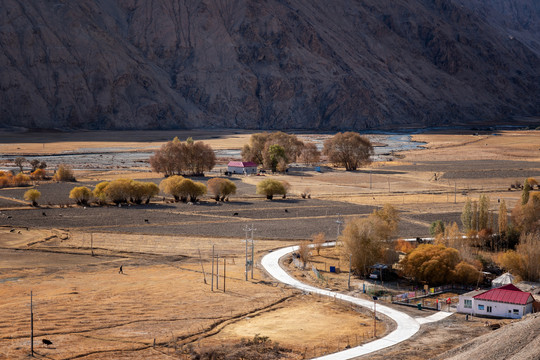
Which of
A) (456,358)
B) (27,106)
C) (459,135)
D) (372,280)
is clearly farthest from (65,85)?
(456,358)

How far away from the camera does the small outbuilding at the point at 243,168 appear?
98875mm

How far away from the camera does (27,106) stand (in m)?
178

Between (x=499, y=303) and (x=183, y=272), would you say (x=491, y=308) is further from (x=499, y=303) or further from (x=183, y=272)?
(x=183, y=272)

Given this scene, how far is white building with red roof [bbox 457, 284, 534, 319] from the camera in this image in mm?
33531

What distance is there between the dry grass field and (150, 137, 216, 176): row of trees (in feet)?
15.7

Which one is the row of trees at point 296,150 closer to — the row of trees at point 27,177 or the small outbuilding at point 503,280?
the row of trees at point 27,177

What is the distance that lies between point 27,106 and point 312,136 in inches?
2734

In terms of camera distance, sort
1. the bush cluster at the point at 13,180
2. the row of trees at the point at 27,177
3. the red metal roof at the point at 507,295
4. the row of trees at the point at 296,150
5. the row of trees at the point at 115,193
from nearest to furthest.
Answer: the red metal roof at the point at 507,295 → the row of trees at the point at 115,193 → the bush cluster at the point at 13,180 → the row of trees at the point at 27,177 → the row of trees at the point at 296,150

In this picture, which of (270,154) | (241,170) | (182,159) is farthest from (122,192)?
(270,154)

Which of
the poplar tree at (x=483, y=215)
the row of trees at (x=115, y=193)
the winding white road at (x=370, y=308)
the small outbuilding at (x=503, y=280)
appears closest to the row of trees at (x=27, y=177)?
the row of trees at (x=115, y=193)

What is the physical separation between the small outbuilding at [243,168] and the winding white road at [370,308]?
5325 centimetres

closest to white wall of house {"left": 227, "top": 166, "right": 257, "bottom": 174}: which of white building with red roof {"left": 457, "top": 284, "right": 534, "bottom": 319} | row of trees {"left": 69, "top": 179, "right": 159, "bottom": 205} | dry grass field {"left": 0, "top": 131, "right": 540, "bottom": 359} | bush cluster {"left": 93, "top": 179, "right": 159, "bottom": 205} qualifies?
dry grass field {"left": 0, "top": 131, "right": 540, "bottom": 359}

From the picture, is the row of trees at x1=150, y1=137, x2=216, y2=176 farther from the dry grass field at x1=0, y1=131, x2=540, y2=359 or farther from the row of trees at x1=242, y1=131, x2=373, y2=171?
the row of trees at x1=242, y1=131, x2=373, y2=171

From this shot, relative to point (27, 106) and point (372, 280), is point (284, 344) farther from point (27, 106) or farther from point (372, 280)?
point (27, 106)
